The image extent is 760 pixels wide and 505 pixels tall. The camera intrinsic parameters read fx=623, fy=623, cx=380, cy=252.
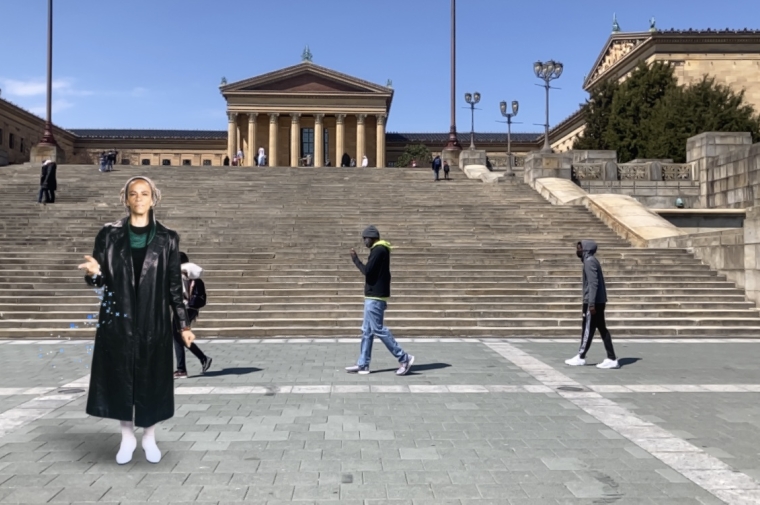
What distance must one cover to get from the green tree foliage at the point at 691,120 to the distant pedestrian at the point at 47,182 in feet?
106

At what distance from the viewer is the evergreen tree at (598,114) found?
4575 cm

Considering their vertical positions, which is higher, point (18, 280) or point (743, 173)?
point (743, 173)

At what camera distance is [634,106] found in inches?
1668

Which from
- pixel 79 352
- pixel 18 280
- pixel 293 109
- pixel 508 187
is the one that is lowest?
pixel 79 352

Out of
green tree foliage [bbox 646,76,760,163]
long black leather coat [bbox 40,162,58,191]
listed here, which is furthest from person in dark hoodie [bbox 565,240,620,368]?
green tree foliage [bbox 646,76,760,163]

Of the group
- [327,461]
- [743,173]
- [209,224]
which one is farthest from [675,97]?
[327,461]

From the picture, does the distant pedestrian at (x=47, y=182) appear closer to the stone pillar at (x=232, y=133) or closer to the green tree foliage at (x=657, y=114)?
the green tree foliage at (x=657, y=114)

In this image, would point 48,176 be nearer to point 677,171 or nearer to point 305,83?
point 677,171

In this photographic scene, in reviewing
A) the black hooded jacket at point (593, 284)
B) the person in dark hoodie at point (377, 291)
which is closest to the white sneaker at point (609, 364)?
the black hooded jacket at point (593, 284)

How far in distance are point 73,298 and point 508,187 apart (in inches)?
725

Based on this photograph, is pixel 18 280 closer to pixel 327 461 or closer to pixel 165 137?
pixel 327 461

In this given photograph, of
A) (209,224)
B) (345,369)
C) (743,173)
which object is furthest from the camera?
(743,173)

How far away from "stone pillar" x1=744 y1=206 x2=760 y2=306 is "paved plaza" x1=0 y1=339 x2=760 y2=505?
559 centimetres

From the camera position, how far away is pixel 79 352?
1026cm
